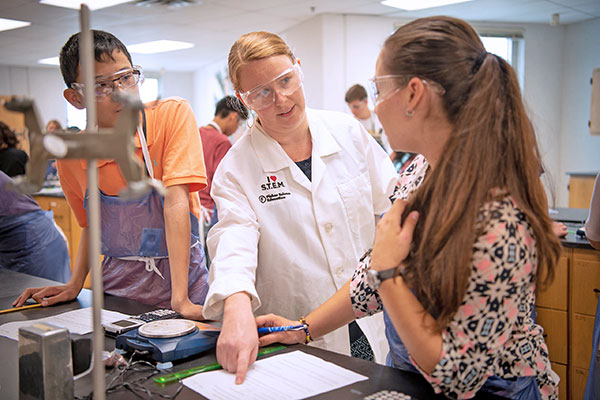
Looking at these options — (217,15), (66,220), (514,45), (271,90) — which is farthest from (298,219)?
(514,45)

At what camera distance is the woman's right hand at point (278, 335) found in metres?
1.32

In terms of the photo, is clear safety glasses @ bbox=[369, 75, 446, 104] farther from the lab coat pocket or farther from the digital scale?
the digital scale

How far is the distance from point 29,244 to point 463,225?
2.70 meters

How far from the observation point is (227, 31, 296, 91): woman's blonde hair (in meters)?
1.60

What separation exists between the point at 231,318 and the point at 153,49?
9.25 metres

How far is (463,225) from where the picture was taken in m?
0.98

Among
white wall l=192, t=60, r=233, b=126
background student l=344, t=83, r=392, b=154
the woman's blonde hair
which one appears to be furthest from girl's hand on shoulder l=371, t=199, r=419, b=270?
white wall l=192, t=60, r=233, b=126

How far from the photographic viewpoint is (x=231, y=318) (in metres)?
1.29

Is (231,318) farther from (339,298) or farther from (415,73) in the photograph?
(415,73)

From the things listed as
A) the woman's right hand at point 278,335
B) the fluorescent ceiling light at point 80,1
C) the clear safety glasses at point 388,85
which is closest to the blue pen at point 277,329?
the woman's right hand at point 278,335

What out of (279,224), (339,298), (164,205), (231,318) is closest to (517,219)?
(339,298)

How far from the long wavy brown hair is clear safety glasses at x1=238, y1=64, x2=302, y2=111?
560 mm

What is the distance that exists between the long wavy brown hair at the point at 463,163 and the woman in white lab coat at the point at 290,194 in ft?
1.94

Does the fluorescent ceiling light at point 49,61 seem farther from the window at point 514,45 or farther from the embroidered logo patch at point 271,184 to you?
the embroidered logo patch at point 271,184
